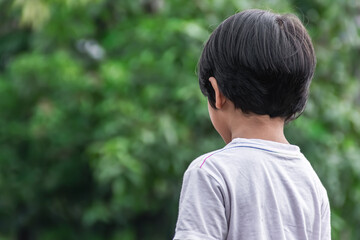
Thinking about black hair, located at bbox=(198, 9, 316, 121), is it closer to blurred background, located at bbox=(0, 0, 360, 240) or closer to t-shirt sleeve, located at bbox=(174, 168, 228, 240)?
t-shirt sleeve, located at bbox=(174, 168, 228, 240)

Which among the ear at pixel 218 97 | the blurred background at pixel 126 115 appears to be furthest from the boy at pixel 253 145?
the blurred background at pixel 126 115

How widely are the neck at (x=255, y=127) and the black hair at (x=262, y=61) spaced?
12 millimetres

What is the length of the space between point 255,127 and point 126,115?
5.48 metres

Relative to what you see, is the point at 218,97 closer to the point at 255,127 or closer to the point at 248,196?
the point at 255,127

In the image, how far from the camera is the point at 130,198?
6.69 metres

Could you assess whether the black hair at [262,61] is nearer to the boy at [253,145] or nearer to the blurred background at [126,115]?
the boy at [253,145]

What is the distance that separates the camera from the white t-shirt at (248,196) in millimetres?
1149

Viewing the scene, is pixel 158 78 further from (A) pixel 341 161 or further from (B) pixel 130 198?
(A) pixel 341 161

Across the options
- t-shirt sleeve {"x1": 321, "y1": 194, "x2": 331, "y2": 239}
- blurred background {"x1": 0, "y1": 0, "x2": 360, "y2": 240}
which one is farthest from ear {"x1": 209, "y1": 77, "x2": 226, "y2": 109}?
blurred background {"x1": 0, "y1": 0, "x2": 360, "y2": 240}

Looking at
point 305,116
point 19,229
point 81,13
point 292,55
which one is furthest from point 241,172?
point 19,229

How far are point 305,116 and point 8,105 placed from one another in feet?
10.6

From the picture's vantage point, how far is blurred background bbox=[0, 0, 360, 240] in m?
6.66

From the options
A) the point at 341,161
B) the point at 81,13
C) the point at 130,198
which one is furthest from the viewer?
the point at 81,13

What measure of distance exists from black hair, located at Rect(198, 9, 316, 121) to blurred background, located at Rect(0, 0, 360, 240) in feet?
15.7
